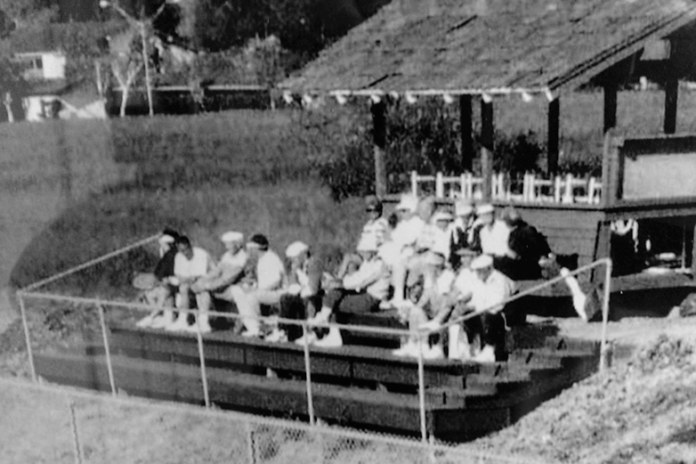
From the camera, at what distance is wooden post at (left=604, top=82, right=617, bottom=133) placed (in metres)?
9.12

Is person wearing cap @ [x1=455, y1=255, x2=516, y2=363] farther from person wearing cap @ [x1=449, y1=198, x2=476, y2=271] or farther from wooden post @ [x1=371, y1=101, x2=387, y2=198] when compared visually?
wooden post @ [x1=371, y1=101, x2=387, y2=198]

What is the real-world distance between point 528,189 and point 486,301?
327 cm

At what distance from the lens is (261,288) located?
7680mm

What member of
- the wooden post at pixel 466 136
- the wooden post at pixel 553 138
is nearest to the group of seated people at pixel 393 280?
the wooden post at pixel 553 138

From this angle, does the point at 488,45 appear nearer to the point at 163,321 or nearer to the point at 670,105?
the point at 670,105

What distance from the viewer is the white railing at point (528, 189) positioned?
9258 millimetres

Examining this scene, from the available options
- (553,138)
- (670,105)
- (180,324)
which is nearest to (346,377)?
(180,324)

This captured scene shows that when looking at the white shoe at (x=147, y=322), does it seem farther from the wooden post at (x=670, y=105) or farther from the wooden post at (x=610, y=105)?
the wooden post at (x=670, y=105)

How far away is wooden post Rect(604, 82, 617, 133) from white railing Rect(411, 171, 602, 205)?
654 mm

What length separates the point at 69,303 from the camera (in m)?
12.6

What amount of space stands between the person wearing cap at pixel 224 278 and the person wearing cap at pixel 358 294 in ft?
3.10

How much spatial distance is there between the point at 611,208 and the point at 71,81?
23699mm

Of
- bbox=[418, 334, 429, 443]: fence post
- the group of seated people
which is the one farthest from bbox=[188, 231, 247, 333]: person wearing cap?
bbox=[418, 334, 429, 443]: fence post

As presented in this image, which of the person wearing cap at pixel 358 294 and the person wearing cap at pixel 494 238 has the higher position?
the person wearing cap at pixel 494 238
